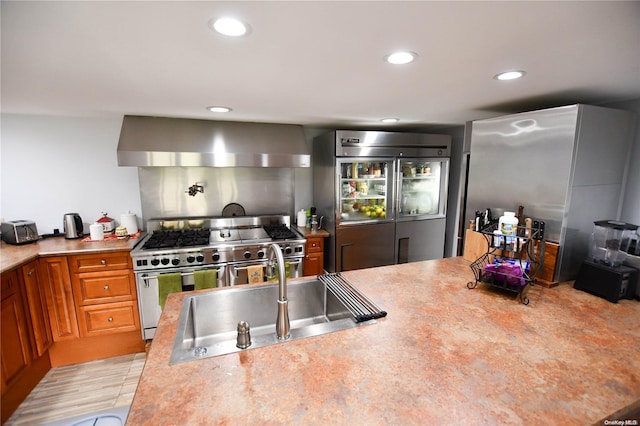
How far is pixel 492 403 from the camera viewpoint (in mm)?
835

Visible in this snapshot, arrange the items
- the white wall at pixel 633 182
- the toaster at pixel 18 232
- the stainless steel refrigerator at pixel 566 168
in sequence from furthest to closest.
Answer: the toaster at pixel 18 232 → the white wall at pixel 633 182 → the stainless steel refrigerator at pixel 566 168

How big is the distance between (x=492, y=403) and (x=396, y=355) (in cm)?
30

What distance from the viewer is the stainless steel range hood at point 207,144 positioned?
2.45 m

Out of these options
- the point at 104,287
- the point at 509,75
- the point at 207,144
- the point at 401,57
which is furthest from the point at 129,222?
the point at 509,75

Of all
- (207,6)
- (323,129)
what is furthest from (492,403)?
(323,129)

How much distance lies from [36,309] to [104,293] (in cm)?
40

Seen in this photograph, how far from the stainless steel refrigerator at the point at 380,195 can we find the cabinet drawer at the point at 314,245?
0.12 m

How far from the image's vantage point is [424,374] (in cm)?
95

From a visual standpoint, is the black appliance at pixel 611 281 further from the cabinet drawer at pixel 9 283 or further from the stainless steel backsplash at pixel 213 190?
the cabinet drawer at pixel 9 283

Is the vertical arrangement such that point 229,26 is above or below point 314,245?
above

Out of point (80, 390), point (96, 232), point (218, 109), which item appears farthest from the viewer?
point (96, 232)

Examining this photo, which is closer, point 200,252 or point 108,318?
point 108,318

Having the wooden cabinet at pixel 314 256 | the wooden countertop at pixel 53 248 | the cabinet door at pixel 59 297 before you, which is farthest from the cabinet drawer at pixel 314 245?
the cabinet door at pixel 59 297

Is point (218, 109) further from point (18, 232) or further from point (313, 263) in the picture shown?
point (18, 232)
